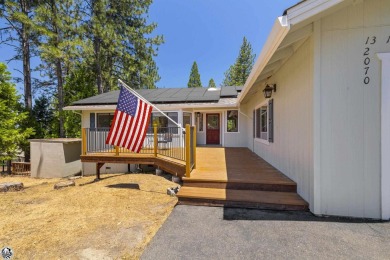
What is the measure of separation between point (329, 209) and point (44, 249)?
163 inches

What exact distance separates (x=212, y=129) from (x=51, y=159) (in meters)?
8.39

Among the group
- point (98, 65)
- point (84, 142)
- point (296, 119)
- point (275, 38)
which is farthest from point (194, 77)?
point (275, 38)

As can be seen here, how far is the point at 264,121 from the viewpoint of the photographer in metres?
7.14

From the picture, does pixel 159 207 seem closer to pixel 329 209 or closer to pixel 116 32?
pixel 329 209

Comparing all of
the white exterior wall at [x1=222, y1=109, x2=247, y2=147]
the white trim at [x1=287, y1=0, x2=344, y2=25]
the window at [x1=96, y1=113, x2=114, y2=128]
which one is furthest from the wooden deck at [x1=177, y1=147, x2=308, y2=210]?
the window at [x1=96, y1=113, x2=114, y2=128]

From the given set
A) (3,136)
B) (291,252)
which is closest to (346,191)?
(291,252)

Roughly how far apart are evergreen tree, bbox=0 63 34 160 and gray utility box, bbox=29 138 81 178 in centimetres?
189

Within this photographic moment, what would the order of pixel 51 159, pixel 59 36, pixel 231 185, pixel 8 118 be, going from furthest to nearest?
pixel 59 36 < pixel 8 118 < pixel 51 159 < pixel 231 185

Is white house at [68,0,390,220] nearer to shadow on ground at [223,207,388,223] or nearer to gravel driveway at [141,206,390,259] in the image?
shadow on ground at [223,207,388,223]

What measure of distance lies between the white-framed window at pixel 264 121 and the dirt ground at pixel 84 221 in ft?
11.5

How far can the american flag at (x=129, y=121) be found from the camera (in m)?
4.89

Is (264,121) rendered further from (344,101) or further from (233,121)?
(233,121)

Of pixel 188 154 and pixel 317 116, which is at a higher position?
pixel 317 116

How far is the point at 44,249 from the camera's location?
2.58m
